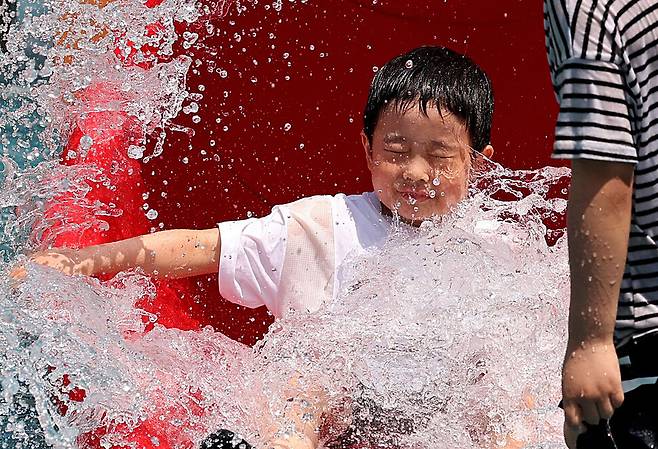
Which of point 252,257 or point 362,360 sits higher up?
point 252,257

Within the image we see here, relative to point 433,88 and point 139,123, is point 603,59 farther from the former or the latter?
point 139,123

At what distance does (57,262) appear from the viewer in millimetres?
1531

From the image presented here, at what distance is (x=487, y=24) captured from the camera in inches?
90.5

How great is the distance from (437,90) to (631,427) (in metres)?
0.79

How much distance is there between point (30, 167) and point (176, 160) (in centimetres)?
39

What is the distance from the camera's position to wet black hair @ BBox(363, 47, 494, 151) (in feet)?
5.47

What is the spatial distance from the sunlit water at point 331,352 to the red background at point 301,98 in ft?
1.23

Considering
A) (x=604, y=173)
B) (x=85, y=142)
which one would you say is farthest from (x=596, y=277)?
(x=85, y=142)

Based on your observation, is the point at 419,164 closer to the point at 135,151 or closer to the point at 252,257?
the point at 252,257

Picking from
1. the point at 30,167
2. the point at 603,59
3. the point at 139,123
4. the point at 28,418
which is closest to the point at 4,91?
the point at 30,167

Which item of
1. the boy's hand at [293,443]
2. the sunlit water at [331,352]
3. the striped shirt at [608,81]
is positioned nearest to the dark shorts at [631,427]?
the striped shirt at [608,81]

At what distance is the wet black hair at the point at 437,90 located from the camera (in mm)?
1666

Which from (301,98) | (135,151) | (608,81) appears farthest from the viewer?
(301,98)

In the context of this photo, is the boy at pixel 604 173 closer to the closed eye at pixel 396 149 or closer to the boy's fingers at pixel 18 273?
the closed eye at pixel 396 149
